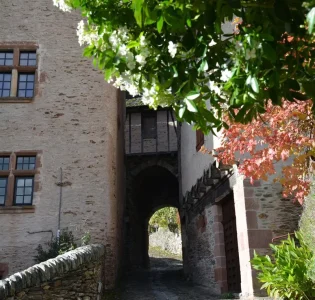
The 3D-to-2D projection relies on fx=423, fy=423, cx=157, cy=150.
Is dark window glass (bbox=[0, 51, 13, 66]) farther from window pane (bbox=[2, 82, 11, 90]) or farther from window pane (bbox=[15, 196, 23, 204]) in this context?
window pane (bbox=[15, 196, 23, 204])

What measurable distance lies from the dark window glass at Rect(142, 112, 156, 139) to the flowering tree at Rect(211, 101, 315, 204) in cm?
1143

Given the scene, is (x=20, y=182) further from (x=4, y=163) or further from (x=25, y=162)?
(x=4, y=163)

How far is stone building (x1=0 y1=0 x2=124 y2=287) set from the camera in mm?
10305

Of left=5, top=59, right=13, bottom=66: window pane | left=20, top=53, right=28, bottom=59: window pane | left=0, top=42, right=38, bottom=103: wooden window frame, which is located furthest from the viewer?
left=20, top=53, right=28, bottom=59: window pane

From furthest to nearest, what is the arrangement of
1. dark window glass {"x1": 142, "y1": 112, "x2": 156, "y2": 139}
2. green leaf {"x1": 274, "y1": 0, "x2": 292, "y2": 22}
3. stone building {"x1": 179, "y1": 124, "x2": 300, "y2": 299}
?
dark window glass {"x1": 142, "y1": 112, "x2": 156, "y2": 139} < stone building {"x1": 179, "y1": 124, "x2": 300, "y2": 299} < green leaf {"x1": 274, "y1": 0, "x2": 292, "y2": 22}

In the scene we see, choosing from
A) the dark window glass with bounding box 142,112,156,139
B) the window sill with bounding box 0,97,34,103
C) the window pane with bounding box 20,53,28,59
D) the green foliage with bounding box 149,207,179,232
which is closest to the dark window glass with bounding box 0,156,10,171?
the window sill with bounding box 0,97,34,103

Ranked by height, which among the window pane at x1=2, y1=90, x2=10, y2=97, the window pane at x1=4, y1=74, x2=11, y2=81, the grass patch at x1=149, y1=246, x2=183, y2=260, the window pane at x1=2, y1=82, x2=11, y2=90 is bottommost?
the grass patch at x1=149, y1=246, x2=183, y2=260

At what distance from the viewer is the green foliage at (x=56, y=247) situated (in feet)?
30.3

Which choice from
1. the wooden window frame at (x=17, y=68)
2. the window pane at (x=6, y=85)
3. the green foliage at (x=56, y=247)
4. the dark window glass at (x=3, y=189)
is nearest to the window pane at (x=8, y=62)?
the wooden window frame at (x=17, y=68)

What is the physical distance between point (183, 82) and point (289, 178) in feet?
13.8

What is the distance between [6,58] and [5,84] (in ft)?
2.56

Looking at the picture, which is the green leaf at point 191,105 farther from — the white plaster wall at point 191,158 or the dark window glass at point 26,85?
the dark window glass at point 26,85

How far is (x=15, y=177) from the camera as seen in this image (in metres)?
10.7

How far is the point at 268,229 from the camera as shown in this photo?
8047mm
